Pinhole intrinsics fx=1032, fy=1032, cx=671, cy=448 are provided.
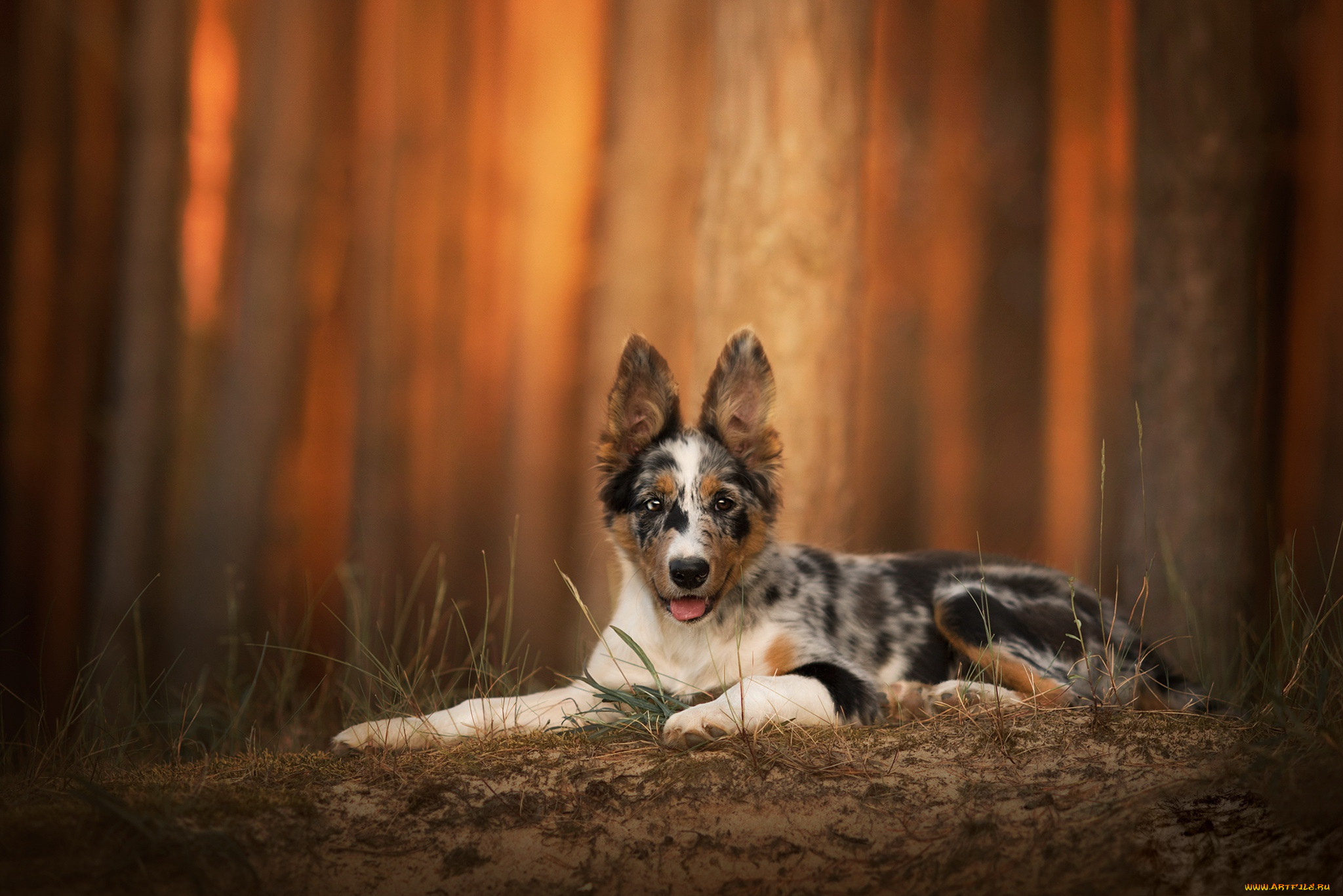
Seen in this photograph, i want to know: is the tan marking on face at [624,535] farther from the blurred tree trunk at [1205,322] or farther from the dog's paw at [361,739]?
the blurred tree trunk at [1205,322]

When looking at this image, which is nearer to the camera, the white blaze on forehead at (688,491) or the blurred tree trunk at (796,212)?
the white blaze on forehead at (688,491)

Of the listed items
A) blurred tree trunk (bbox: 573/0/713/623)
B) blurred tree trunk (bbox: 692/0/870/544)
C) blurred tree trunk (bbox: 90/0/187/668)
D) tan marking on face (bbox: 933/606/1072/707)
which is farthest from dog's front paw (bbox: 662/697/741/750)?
blurred tree trunk (bbox: 90/0/187/668)

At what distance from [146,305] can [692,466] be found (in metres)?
5.36

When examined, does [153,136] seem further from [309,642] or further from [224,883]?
[224,883]

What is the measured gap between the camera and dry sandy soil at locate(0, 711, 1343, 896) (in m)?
2.38

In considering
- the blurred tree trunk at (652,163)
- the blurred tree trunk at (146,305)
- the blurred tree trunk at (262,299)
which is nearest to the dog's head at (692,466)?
the blurred tree trunk at (652,163)

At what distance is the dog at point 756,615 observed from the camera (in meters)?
3.66

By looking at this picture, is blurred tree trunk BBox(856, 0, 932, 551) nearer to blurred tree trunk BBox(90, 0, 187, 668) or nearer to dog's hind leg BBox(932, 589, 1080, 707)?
dog's hind leg BBox(932, 589, 1080, 707)

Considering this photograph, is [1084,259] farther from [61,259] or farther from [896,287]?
[61,259]

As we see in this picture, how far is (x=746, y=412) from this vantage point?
4.20 metres

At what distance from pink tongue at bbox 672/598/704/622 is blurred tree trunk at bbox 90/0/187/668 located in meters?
5.26

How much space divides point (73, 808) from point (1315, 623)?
3837 millimetres

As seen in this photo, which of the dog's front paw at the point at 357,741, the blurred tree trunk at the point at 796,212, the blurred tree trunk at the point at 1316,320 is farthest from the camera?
the blurred tree trunk at the point at 1316,320

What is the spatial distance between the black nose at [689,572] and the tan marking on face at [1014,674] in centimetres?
115
